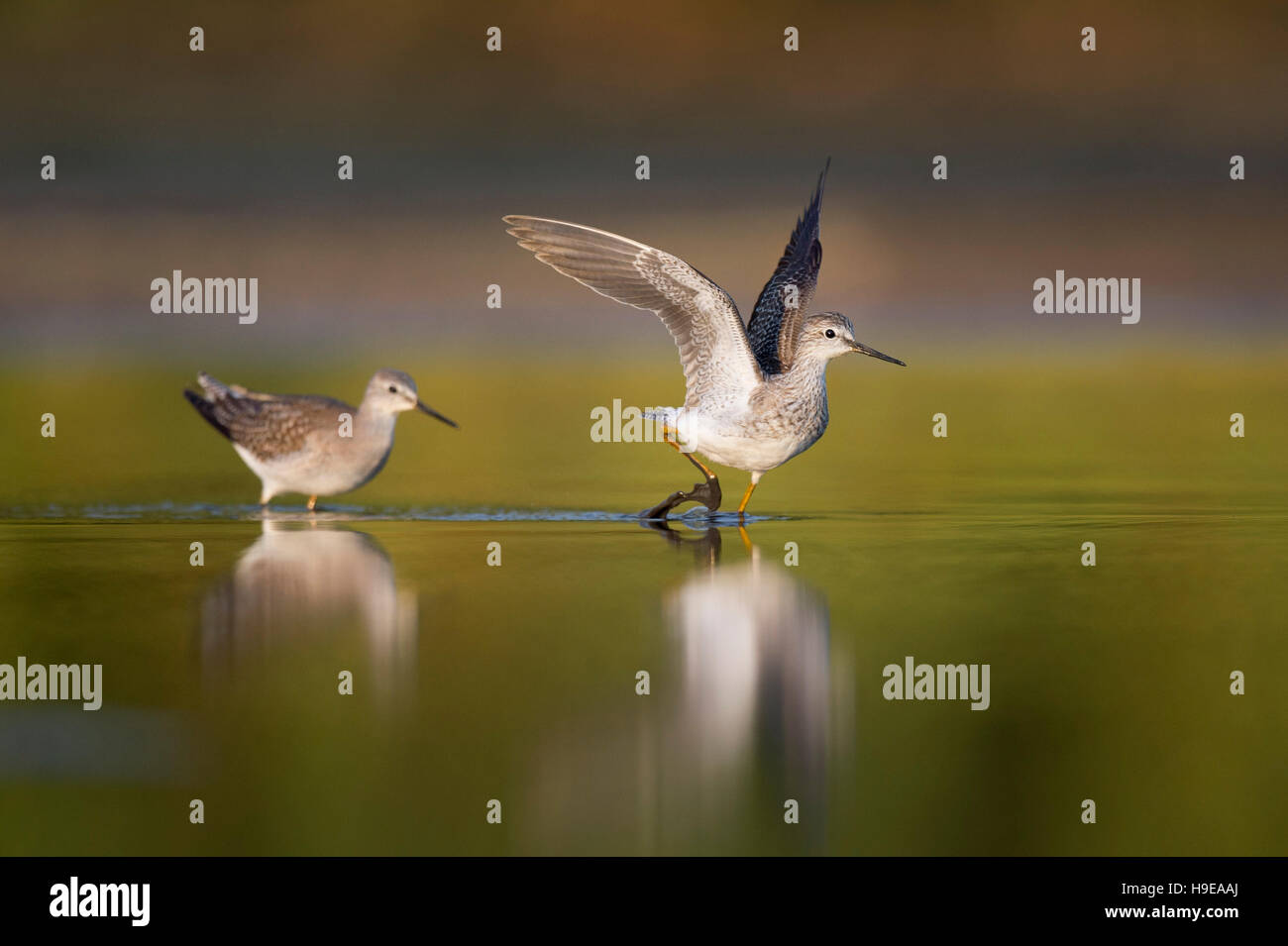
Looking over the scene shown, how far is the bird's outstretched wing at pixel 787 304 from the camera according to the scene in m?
11.8

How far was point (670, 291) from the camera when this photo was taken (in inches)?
412

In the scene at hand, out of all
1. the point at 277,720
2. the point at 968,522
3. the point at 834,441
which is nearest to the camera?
the point at 277,720

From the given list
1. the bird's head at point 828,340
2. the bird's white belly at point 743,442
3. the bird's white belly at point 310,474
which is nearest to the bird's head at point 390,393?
the bird's white belly at point 310,474

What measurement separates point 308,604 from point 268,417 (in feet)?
11.9

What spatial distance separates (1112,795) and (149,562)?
5.78 meters

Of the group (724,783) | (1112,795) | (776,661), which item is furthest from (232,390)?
(1112,795)

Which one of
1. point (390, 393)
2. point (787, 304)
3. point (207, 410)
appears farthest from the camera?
point (787, 304)

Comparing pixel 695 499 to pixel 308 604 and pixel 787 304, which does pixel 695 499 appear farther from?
pixel 308 604

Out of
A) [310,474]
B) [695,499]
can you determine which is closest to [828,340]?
[695,499]

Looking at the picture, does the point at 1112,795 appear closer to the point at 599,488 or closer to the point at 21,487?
the point at 599,488

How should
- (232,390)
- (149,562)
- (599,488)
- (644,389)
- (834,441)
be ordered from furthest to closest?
(644,389), (834,441), (599,488), (232,390), (149,562)

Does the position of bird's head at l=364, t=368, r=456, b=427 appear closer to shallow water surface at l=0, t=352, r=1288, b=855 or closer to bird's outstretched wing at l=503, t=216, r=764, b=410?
shallow water surface at l=0, t=352, r=1288, b=855

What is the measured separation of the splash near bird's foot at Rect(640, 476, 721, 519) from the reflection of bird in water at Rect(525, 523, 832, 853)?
3.02 meters

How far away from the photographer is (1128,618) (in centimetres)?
799
